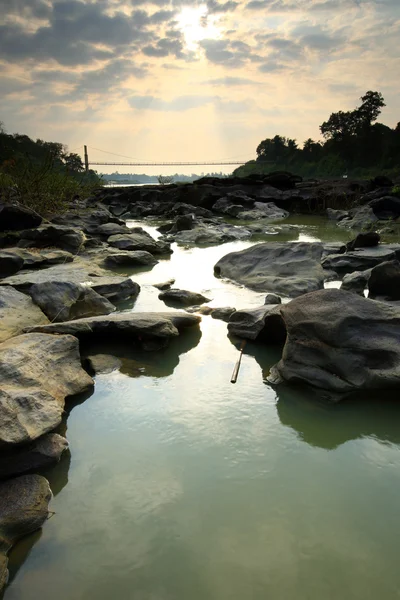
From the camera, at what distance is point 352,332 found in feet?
8.93

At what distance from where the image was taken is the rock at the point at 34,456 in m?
1.81

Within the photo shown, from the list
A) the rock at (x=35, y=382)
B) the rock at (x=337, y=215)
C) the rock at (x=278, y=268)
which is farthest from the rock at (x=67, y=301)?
the rock at (x=337, y=215)

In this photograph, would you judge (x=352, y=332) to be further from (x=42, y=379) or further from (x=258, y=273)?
(x=258, y=273)

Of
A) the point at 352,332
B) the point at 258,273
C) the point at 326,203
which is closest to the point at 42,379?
the point at 352,332

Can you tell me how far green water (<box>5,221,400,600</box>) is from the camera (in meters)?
1.45

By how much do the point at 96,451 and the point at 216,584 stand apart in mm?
896

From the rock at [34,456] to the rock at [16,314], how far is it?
1.34 meters

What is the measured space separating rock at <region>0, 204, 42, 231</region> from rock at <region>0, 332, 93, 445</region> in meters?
5.42

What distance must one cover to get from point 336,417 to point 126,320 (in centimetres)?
163

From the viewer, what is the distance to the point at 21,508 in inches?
65.9

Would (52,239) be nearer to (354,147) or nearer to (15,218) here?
(15,218)

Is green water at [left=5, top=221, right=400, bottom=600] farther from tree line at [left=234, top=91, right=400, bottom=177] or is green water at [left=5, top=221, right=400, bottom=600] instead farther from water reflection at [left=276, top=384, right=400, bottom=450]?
tree line at [left=234, top=91, right=400, bottom=177]

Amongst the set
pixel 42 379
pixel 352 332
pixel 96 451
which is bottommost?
pixel 96 451

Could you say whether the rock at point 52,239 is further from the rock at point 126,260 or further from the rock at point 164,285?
the rock at point 164,285
